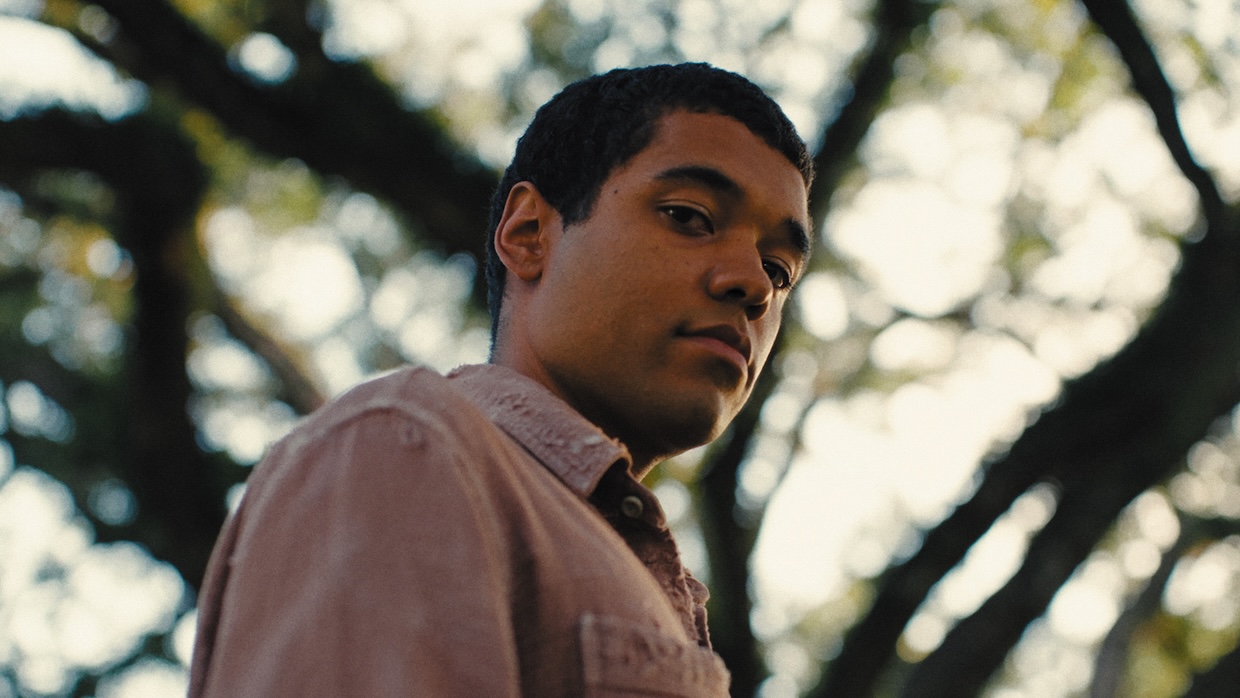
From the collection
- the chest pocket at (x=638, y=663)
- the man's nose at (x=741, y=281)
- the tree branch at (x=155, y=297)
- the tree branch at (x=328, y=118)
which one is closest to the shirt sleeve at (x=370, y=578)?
the chest pocket at (x=638, y=663)

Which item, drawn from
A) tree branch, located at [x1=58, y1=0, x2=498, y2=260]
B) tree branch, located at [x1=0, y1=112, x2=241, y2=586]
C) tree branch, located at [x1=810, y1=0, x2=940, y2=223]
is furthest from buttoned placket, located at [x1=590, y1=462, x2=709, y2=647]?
tree branch, located at [x1=810, y1=0, x2=940, y2=223]

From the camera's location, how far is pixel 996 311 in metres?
7.84

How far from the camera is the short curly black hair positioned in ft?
6.36

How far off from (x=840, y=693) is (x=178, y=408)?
12.6 feet

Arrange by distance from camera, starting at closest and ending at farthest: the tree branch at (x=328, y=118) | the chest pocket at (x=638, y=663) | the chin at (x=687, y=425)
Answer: the chest pocket at (x=638, y=663), the chin at (x=687, y=425), the tree branch at (x=328, y=118)

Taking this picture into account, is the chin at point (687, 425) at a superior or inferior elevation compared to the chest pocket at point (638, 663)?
superior

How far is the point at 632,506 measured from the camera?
156 cm

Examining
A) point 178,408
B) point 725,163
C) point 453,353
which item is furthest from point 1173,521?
point 725,163

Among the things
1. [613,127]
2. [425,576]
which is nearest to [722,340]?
[613,127]

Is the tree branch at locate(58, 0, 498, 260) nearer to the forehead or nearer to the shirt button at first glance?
the forehead

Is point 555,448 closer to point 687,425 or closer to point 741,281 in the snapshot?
point 687,425

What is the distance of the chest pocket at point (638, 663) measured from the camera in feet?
4.00

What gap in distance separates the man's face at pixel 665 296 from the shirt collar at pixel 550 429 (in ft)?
0.44

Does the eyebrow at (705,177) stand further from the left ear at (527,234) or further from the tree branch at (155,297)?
the tree branch at (155,297)
